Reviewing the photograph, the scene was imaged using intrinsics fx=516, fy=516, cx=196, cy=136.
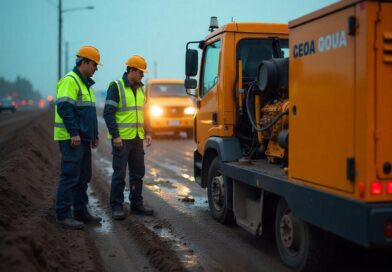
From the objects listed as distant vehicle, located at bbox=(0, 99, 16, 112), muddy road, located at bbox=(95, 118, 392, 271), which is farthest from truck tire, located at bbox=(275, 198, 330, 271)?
distant vehicle, located at bbox=(0, 99, 16, 112)

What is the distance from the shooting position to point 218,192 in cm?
710

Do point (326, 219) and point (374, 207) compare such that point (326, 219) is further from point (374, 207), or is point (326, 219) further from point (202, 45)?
point (202, 45)

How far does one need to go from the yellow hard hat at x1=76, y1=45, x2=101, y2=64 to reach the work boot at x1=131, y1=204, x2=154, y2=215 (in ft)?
7.16

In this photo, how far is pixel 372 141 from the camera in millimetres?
3852

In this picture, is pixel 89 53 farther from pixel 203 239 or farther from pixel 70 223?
pixel 203 239

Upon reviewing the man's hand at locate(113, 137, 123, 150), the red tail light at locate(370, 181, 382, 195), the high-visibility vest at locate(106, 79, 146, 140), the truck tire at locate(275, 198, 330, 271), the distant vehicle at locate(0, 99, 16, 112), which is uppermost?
the distant vehicle at locate(0, 99, 16, 112)

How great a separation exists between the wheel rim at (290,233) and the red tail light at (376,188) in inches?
46.4

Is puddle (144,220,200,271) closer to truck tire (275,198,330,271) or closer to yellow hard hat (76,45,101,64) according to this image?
truck tire (275,198,330,271)

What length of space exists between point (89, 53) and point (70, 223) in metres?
2.24

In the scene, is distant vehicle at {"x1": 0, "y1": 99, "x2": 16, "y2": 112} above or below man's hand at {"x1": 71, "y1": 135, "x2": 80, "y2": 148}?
above

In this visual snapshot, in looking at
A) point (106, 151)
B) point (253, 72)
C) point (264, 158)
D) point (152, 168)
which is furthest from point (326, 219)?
point (106, 151)

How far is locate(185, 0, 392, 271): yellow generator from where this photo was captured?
12.7 feet

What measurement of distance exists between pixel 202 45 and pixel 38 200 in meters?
3.49

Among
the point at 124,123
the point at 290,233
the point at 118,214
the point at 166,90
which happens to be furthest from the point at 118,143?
the point at 166,90
